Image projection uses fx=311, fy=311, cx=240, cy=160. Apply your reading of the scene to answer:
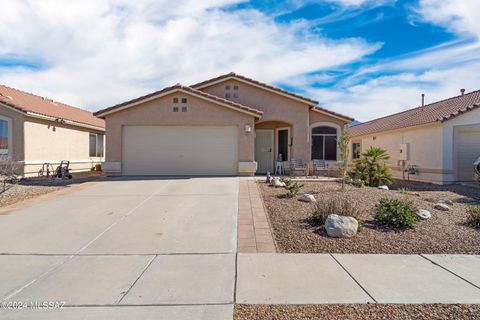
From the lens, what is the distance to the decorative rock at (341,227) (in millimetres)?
6203

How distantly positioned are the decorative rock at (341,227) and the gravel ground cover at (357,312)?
8.01 ft

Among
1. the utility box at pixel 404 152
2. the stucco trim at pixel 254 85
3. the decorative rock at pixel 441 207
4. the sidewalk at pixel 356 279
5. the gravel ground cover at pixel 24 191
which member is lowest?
the sidewalk at pixel 356 279

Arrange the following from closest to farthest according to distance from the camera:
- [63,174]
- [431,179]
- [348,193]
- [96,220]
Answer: [96,220] < [348,193] < [63,174] < [431,179]

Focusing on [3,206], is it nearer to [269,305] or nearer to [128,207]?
[128,207]

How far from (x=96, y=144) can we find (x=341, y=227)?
2009cm

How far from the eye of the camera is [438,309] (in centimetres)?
371

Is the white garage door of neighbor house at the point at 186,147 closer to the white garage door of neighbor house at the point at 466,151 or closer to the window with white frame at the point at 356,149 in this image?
the white garage door of neighbor house at the point at 466,151

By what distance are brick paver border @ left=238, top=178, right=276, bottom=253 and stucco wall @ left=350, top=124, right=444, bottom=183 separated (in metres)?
10.7

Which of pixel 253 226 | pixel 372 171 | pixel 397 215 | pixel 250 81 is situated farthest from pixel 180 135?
pixel 397 215

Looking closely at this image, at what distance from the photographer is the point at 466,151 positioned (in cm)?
1549

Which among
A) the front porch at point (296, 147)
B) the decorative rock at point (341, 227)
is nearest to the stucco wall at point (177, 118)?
the front porch at point (296, 147)

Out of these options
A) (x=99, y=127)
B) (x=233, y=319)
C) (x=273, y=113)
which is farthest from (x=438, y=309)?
(x=99, y=127)

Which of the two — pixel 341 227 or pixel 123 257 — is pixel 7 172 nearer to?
pixel 123 257

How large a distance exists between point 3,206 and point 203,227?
21.1ft
